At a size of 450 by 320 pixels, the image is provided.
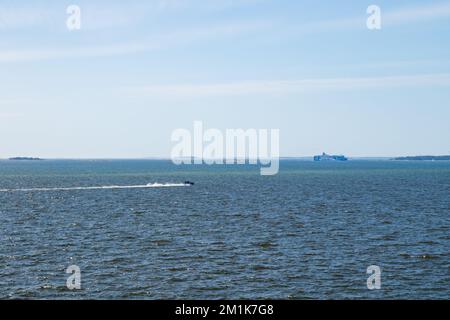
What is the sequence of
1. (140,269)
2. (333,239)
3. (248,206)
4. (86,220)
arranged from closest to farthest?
1. (140,269)
2. (333,239)
3. (86,220)
4. (248,206)

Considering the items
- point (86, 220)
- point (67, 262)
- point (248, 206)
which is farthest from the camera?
point (248, 206)

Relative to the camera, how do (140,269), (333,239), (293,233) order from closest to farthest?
(140,269)
(333,239)
(293,233)

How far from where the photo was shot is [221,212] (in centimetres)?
9919

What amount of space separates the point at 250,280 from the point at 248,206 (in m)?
66.2

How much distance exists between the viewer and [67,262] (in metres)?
52.4

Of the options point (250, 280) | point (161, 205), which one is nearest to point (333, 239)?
point (250, 280)
